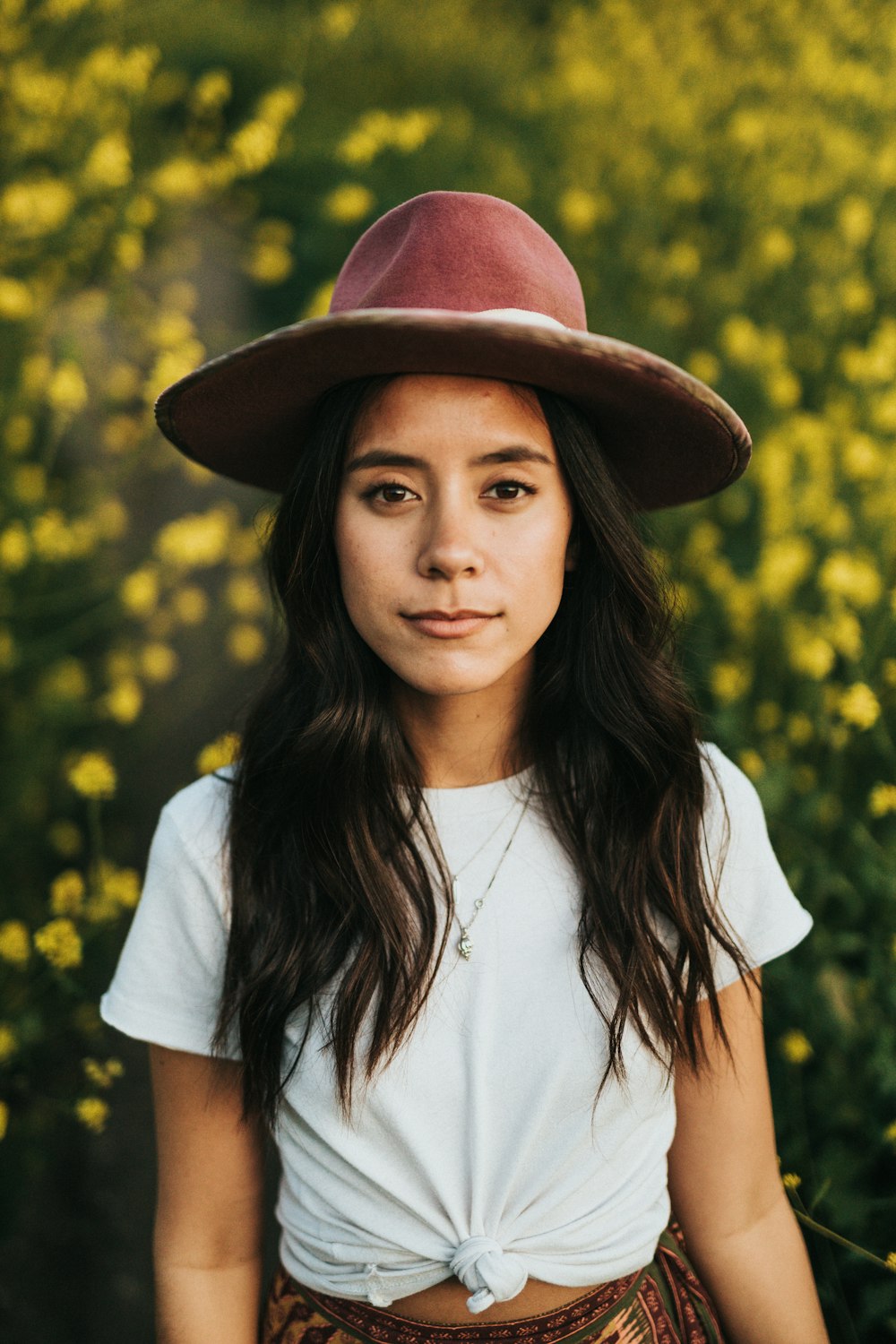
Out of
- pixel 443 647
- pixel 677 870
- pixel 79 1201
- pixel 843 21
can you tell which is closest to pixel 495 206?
pixel 443 647

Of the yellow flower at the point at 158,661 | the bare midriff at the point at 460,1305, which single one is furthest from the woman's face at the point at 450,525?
the yellow flower at the point at 158,661

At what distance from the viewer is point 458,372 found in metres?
1.18

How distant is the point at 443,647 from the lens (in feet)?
3.93

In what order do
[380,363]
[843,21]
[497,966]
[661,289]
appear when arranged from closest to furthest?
[380,363]
[497,966]
[661,289]
[843,21]

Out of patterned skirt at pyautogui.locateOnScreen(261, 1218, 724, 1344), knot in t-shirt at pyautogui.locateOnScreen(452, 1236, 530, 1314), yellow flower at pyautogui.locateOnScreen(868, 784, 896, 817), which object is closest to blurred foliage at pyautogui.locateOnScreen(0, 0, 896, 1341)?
yellow flower at pyautogui.locateOnScreen(868, 784, 896, 817)

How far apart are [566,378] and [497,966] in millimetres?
632

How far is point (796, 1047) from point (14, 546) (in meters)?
1.88

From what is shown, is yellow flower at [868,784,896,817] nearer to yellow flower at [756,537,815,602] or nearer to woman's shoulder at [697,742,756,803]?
woman's shoulder at [697,742,756,803]

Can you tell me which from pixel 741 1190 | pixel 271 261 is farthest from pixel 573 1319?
pixel 271 261

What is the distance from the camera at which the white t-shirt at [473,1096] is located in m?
1.25

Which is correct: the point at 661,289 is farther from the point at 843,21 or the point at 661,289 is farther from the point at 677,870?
the point at 677,870

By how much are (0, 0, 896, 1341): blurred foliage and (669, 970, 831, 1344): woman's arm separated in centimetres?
7

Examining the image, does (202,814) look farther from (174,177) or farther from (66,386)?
(174,177)

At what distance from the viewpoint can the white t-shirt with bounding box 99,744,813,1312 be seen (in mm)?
1255
